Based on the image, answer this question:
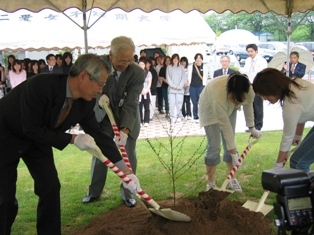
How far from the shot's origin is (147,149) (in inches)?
258

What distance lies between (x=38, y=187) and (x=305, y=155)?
2.21m

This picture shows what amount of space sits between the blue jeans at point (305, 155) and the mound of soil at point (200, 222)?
560mm

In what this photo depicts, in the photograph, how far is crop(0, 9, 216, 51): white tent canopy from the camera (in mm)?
9375

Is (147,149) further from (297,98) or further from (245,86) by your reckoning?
(297,98)

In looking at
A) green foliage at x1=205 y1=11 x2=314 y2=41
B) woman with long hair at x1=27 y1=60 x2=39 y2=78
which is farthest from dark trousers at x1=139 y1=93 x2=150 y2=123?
green foliage at x1=205 y1=11 x2=314 y2=41

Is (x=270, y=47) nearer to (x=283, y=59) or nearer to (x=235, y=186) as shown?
(x=283, y=59)

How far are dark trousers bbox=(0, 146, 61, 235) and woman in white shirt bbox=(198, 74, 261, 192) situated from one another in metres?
1.66

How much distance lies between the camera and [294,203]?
140cm

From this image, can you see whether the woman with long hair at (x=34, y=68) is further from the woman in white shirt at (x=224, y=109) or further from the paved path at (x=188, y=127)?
the woman in white shirt at (x=224, y=109)

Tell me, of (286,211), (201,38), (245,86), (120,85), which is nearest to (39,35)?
(201,38)

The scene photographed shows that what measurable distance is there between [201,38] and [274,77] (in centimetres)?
827

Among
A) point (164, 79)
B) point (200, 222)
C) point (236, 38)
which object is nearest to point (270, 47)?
point (236, 38)

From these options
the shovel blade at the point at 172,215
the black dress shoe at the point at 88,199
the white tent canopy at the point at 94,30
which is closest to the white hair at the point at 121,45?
the shovel blade at the point at 172,215

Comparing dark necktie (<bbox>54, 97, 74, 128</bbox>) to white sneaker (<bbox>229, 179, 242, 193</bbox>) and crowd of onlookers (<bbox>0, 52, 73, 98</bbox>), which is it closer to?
white sneaker (<bbox>229, 179, 242, 193</bbox>)
